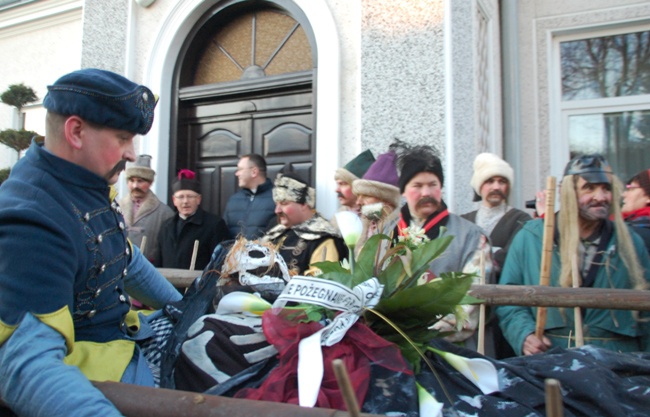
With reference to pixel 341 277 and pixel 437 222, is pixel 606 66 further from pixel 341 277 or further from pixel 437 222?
pixel 341 277

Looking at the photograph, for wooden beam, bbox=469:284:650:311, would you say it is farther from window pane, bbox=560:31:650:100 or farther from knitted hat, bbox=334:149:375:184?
window pane, bbox=560:31:650:100

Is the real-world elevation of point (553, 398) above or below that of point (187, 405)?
above

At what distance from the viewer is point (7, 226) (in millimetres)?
1367

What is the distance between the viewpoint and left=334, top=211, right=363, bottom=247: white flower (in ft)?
5.76

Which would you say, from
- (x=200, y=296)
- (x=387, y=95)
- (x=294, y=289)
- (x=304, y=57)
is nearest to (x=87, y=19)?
(x=304, y=57)

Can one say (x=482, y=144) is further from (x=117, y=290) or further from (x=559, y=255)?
(x=117, y=290)

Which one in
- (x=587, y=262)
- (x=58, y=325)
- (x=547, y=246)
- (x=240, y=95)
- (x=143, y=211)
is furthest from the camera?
(x=240, y=95)

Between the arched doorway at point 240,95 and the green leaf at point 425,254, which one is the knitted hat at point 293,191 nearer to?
the arched doorway at point 240,95

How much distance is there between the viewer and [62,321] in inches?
54.1

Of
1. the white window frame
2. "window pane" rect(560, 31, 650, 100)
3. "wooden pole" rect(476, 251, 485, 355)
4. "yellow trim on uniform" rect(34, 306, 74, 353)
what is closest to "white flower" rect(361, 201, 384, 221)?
"wooden pole" rect(476, 251, 485, 355)

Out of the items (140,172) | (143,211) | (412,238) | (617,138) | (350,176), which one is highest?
(617,138)

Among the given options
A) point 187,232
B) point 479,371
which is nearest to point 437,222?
point 479,371

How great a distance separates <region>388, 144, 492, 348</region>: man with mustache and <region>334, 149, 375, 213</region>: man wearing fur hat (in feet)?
2.32

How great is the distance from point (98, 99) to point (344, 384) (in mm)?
1091
